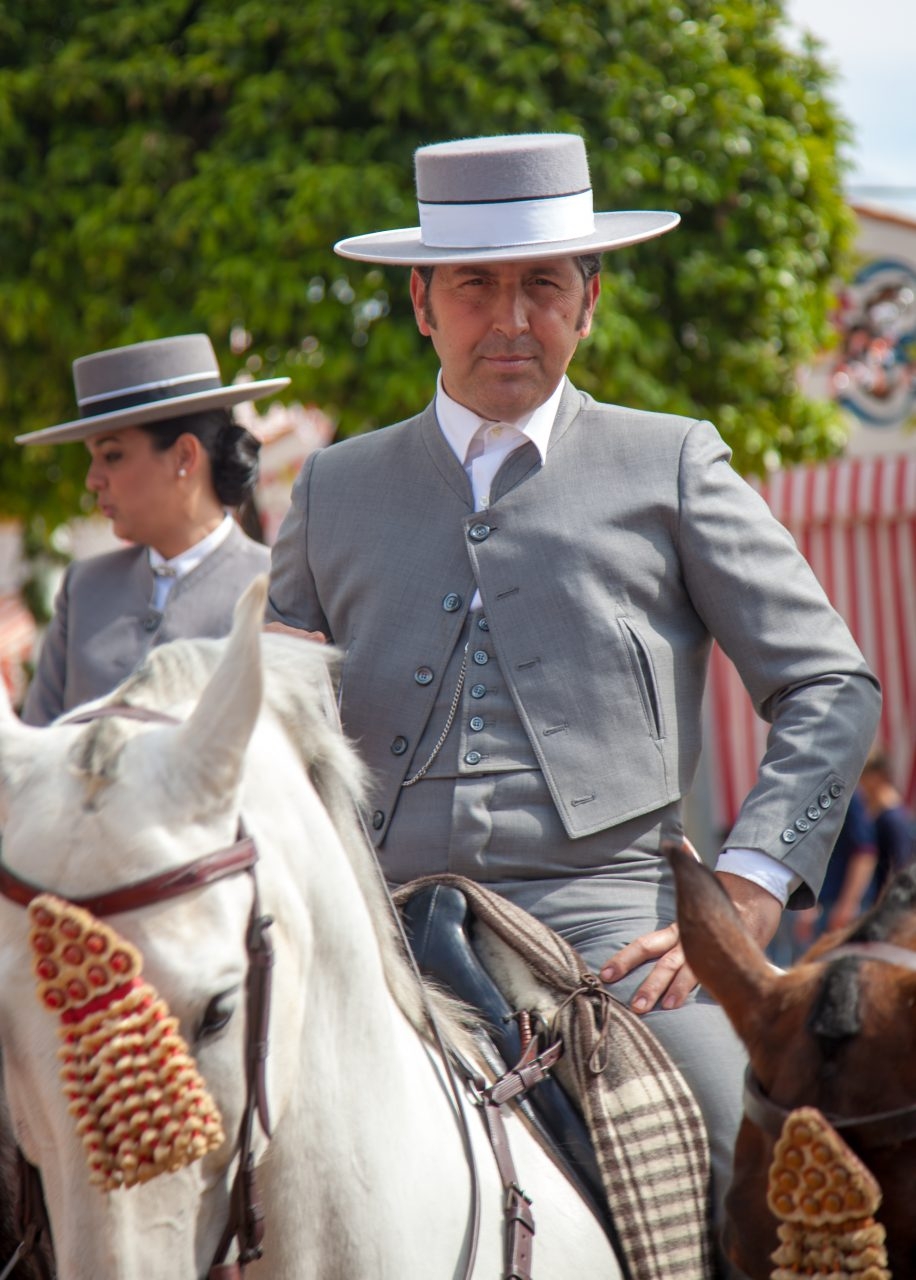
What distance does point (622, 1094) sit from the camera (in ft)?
7.30

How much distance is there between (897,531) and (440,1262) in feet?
33.4

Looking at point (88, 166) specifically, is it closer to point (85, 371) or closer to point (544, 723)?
point (85, 371)

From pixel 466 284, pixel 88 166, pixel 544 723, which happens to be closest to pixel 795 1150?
pixel 544 723

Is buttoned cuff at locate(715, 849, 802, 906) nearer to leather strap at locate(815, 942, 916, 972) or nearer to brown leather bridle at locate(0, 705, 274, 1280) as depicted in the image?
leather strap at locate(815, 942, 916, 972)

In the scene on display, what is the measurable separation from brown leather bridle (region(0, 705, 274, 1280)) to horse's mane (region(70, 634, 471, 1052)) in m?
0.06

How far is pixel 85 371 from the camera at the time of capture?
4621 mm

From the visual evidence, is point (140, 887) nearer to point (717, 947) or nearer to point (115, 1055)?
point (115, 1055)

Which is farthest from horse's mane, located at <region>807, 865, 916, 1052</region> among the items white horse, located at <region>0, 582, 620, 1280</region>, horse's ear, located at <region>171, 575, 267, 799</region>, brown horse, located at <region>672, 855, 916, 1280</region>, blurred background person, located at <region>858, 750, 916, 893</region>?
blurred background person, located at <region>858, 750, 916, 893</region>

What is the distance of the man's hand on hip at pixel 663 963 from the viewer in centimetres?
231

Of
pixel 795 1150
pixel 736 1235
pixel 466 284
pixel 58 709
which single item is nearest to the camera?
pixel 795 1150

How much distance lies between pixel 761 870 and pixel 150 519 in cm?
250

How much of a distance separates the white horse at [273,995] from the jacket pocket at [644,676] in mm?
583

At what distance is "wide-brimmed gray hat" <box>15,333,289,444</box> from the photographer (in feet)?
14.6

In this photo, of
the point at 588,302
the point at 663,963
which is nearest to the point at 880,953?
the point at 663,963
